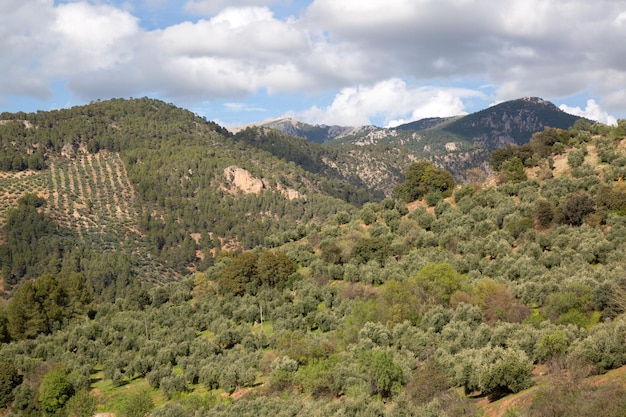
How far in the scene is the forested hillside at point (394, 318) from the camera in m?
32.2

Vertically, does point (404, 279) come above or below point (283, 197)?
below

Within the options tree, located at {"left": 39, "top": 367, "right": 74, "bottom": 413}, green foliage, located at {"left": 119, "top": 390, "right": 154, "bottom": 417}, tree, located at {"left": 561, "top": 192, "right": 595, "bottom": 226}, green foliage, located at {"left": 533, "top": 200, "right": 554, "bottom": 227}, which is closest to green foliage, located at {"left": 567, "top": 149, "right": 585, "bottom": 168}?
green foliage, located at {"left": 533, "top": 200, "right": 554, "bottom": 227}

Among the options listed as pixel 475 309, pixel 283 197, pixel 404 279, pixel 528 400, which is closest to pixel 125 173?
pixel 283 197

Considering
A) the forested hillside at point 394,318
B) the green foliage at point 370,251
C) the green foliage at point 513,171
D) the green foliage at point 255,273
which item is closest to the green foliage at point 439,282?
the forested hillside at point 394,318

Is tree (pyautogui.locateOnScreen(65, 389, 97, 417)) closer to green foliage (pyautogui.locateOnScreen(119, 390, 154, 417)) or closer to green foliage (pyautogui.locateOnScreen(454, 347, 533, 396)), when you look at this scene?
green foliage (pyautogui.locateOnScreen(119, 390, 154, 417))

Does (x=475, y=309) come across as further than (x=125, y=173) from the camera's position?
No

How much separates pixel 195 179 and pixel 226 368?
146342mm

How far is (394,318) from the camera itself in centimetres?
5109

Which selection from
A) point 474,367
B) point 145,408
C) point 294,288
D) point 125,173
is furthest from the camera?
point 125,173

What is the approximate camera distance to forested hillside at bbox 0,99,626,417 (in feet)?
105

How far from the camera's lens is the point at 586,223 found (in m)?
63.2

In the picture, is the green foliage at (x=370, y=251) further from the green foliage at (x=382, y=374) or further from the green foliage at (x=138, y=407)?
the green foliage at (x=382, y=374)

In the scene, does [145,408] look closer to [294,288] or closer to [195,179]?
[294,288]

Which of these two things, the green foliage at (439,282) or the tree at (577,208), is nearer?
the green foliage at (439,282)
